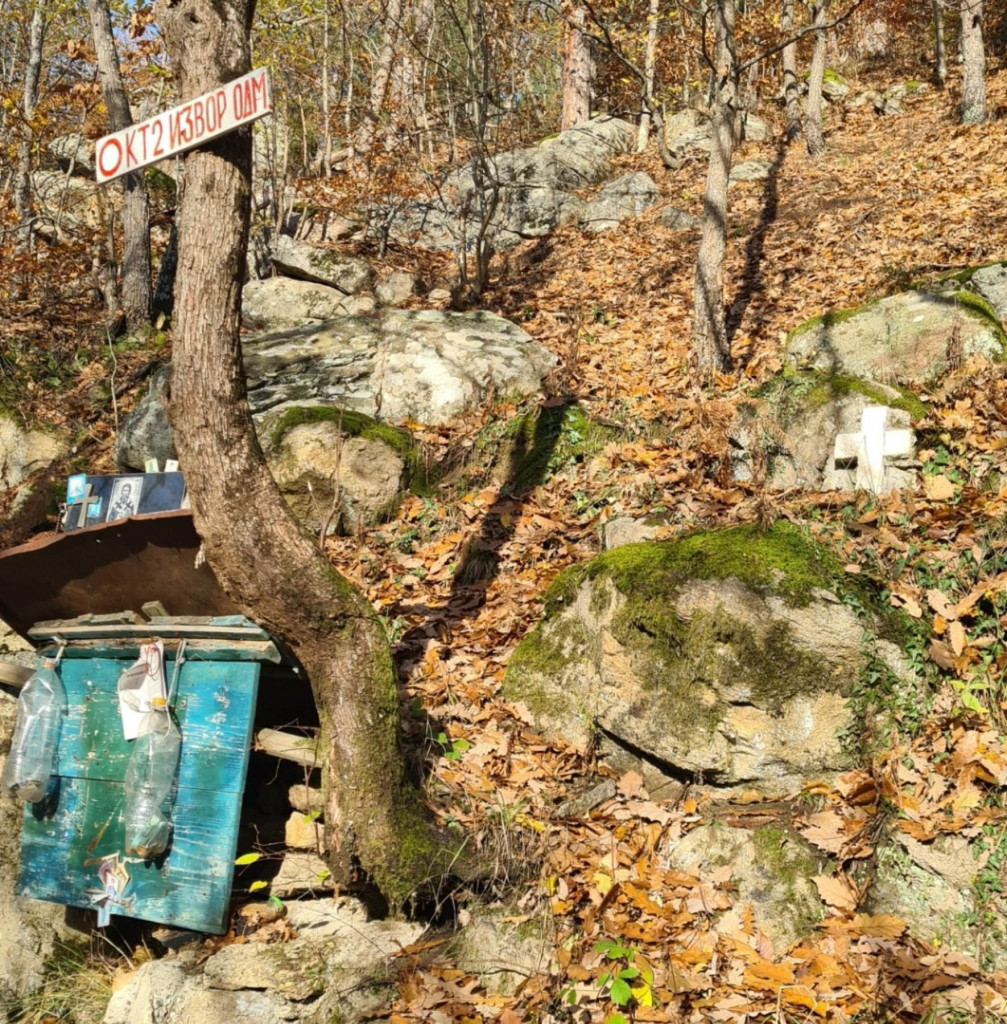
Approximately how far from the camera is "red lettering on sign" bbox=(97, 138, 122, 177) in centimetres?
400

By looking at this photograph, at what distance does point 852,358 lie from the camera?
7312 millimetres

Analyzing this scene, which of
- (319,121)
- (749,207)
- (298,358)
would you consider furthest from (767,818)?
(319,121)

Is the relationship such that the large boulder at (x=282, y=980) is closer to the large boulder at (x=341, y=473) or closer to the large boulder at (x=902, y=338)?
the large boulder at (x=341, y=473)

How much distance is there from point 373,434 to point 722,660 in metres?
3.86

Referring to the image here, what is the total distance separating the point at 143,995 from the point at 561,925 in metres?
1.99

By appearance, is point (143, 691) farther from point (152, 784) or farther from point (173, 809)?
point (173, 809)

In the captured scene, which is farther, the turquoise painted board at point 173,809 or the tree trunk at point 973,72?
the tree trunk at point 973,72

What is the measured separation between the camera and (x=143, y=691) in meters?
4.62

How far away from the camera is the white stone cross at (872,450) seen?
19.1ft

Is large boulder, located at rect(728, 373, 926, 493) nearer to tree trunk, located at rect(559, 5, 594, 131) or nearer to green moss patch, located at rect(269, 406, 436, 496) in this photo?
green moss patch, located at rect(269, 406, 436, 496)

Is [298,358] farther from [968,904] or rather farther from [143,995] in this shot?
[968,904]

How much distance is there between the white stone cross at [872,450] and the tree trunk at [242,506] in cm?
353

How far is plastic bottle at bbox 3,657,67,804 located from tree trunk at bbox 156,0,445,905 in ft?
4.62

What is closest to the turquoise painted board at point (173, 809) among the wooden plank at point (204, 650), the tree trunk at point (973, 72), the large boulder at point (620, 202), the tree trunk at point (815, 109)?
the wooden plank at point (204, 650)
